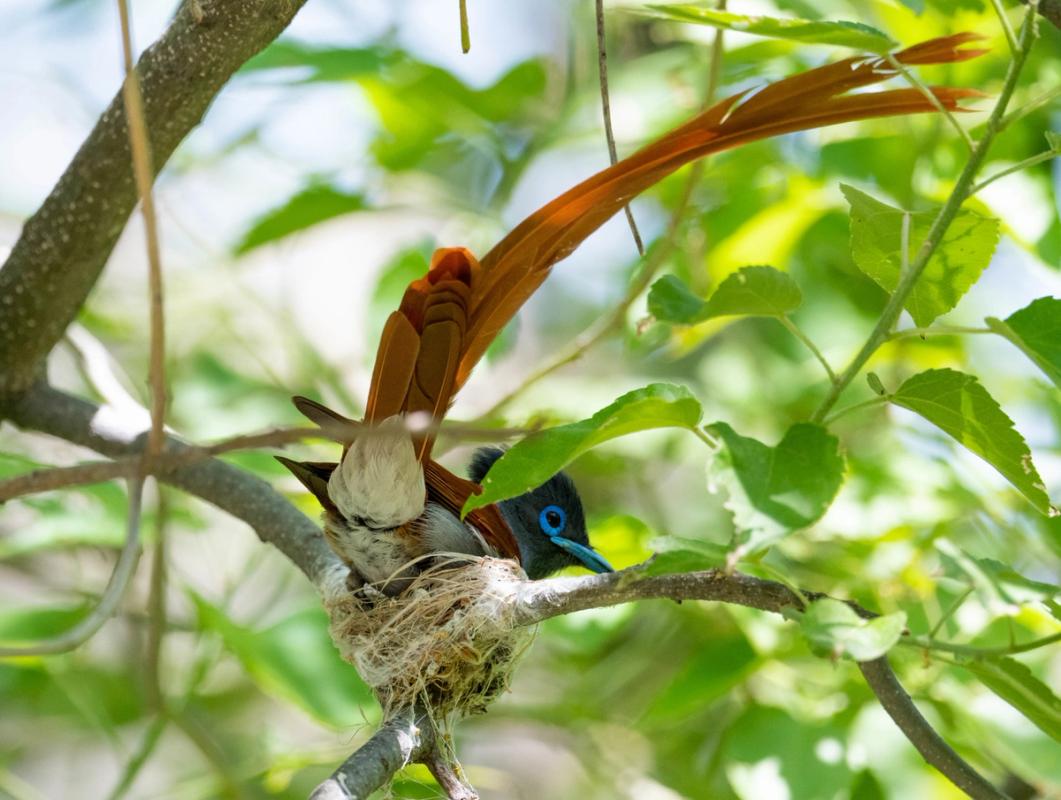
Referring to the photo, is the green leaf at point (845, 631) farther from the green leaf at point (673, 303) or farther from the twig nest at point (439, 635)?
the twig nest at point (439, 635)

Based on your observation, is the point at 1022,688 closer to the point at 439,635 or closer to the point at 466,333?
the point at 466,333

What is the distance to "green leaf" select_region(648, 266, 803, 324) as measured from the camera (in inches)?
63.6

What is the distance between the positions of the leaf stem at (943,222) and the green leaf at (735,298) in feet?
0.57

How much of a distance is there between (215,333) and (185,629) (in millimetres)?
1201

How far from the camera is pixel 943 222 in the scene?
150 cm

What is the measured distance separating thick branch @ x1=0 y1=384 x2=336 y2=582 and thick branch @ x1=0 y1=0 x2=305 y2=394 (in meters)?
0.08

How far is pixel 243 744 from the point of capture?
491 centimetres

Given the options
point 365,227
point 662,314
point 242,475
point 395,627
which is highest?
point 365,227

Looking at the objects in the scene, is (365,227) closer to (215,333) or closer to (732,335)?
(215,333)

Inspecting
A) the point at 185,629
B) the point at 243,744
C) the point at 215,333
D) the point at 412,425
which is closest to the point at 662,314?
the point at 412,425

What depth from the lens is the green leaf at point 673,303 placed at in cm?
163

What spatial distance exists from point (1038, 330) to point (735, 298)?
40 centimetres

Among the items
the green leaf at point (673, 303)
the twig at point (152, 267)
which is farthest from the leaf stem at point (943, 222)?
the twig at point (152, 267)

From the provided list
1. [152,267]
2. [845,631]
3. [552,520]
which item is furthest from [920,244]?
[552,520]
